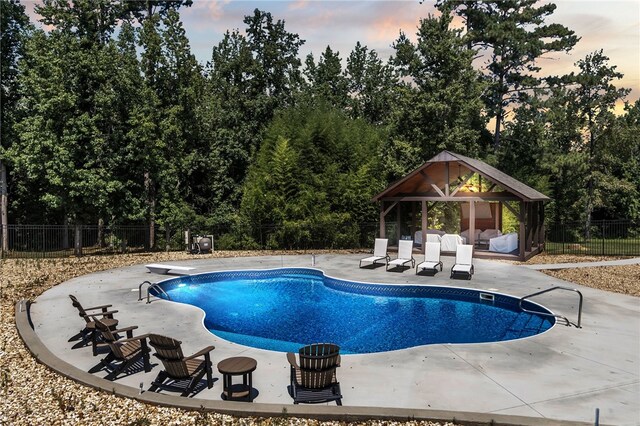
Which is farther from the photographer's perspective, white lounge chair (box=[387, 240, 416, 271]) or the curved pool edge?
white lounge chair (box=[387, 240, 416, 271])

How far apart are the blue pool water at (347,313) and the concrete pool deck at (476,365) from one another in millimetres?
1025

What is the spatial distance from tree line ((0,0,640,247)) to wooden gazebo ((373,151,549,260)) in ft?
9.20

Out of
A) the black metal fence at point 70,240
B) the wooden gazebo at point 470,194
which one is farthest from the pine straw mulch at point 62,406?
the black metal fence at point 70,240

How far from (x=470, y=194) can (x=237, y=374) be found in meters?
16.0

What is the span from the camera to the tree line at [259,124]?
2128 centimetres

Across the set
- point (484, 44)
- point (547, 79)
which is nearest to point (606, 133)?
point (547, 79)

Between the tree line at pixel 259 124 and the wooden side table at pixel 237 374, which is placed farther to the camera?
the tree line at pixel 259 124

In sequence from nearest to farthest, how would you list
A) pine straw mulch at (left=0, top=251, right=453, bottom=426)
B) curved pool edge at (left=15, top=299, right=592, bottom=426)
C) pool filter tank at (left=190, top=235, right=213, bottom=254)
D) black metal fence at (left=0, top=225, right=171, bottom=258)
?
curved pool edge at (left=15, top=299, right=592, bottom=426), pine straw mulch at (left=0, top=251, right=453, bottom=426), pool filter tank at (left=190, top=235, right=213, bottom=254), black metal fence at (left=0, top=225, right=171, bottom=258)

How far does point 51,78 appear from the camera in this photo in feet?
66.3

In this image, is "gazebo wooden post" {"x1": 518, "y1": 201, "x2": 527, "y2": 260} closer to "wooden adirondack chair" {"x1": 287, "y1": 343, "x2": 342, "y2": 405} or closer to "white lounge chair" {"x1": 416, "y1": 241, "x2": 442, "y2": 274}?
"white lounge chair" {"x1": 416, "y1": 241, "x2": 442, "y2": 274}

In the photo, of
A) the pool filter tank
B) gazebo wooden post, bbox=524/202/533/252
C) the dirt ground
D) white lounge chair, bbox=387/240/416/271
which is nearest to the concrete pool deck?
the dirt ground

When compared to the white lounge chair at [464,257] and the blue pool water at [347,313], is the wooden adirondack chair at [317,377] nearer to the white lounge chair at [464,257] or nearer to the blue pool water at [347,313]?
the blue pool water at [347,313]

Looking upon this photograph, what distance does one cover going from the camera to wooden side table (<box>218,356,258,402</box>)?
5426mm

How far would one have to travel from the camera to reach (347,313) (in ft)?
36.9
